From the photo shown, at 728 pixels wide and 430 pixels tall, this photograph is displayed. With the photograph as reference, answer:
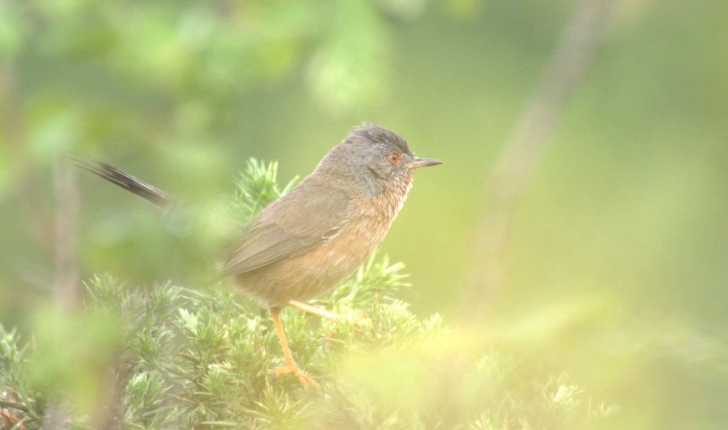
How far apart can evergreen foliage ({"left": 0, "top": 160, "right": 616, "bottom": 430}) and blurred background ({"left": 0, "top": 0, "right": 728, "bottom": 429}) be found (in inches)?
4.9

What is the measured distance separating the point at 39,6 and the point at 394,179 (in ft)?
11.2

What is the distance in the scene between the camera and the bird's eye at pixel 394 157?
5.20 m

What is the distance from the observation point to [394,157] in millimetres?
5215

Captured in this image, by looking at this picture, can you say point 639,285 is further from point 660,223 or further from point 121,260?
point 121,260

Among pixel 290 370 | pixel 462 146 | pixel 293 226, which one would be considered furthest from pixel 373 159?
pixel 290 370

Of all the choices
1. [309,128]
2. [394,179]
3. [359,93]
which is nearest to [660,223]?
[394,179]

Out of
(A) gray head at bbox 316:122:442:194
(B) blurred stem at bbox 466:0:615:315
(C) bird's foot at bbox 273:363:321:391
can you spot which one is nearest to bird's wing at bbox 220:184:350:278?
(A) gray head at bbox 316:122:442:194

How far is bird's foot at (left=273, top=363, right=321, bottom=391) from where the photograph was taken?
2.60 metres

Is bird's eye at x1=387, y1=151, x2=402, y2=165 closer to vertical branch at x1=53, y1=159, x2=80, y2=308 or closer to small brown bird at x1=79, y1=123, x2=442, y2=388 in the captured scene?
small brown bird at x1=79, y1=123, x2=442, y2=388

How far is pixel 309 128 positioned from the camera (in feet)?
24.6

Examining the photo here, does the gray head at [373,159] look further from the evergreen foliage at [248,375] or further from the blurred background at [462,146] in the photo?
the evergreen foliage at [248,375]

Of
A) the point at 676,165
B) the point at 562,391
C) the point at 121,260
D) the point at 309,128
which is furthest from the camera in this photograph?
the point at 309,128

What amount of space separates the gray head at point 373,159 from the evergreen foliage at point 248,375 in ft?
6.78

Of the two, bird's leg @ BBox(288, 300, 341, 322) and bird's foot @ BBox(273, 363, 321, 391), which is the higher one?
bird's leg @ BBox(288, 300, 341, 322)
